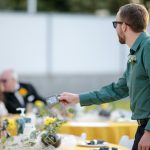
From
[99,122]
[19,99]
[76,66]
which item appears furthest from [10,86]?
[76,66]

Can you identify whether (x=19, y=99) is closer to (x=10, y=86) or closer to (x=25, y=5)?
(x=10, y=86)

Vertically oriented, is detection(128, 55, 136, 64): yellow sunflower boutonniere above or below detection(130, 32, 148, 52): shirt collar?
below

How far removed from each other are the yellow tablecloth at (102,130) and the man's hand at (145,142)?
2788 mm

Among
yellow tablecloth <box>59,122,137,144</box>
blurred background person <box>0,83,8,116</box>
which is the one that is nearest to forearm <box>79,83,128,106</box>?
yellow tablecloth <box>59,122,137,144</box>

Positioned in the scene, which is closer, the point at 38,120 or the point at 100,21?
the point at 38,120

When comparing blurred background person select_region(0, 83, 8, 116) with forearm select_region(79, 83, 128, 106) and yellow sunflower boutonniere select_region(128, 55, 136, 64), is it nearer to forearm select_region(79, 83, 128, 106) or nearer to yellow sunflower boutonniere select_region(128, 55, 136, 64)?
forearm select_region(79, 83, 128, 106)

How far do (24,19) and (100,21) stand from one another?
240 cm

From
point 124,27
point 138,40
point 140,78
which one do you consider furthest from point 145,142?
point 124,27

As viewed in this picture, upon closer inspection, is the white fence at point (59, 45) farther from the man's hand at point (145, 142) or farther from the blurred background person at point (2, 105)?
the man's hand at point (145, 142)

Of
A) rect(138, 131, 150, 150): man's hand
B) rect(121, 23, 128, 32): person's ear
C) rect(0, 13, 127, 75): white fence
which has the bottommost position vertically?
rect(0, 13, 127, 75): white fence

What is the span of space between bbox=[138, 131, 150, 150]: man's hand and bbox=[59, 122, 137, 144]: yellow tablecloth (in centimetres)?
279

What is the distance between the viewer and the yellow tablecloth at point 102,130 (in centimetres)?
695

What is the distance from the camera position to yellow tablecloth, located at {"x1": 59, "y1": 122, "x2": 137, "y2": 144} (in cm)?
695

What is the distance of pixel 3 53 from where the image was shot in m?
16.7
